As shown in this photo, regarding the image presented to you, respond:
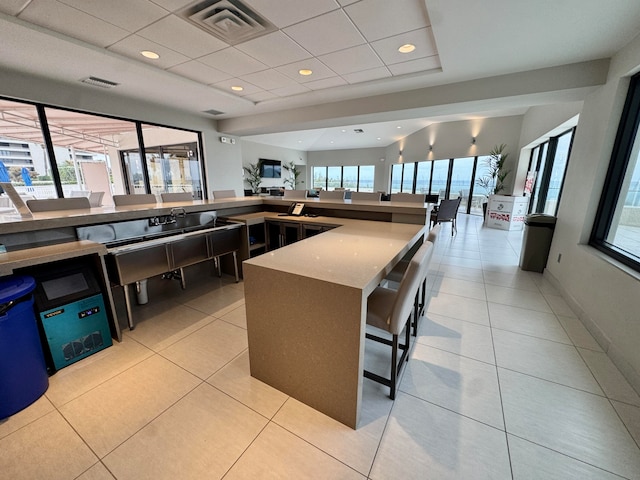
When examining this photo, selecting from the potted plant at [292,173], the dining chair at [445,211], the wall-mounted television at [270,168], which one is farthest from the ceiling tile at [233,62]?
the potted plant at [292,173]

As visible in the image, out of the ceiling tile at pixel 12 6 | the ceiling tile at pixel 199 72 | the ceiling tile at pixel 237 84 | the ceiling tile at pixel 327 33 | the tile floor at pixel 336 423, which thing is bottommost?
the tile floor at pixel 336 423

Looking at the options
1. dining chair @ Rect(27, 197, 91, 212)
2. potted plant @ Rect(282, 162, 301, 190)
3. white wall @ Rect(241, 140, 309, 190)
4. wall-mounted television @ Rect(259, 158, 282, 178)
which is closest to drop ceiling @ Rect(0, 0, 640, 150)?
dining chair @ Rect(27, 197, 91, 212)

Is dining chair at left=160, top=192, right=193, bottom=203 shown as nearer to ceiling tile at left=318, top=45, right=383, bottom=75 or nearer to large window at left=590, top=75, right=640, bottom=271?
ceiling tile at left=318, top=45, right=383, bottom=75

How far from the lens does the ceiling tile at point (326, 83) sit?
3.59 metres

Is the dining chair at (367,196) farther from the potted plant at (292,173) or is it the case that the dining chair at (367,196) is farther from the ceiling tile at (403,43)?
the potted plant at (292,173)

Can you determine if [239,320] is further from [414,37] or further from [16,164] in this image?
[16,164]

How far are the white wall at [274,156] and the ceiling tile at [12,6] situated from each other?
7703 mm

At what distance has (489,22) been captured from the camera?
2.14m

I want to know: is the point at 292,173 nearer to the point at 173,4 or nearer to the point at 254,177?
the point at 254,177

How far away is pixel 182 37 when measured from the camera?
8.29 ft

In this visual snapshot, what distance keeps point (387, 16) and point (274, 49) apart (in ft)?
4.16

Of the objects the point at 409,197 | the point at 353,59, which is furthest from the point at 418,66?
the point at 409,197

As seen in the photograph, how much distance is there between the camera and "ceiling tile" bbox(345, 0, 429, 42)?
2021 mm

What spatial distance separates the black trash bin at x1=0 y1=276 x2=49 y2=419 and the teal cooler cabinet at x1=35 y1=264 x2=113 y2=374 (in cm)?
14
